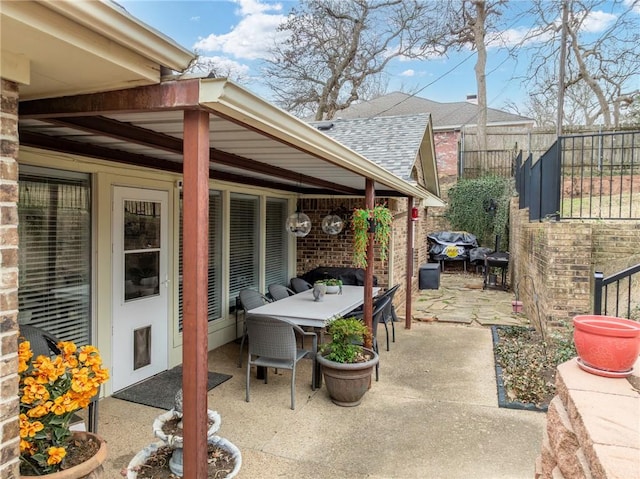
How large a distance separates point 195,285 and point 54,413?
910mm

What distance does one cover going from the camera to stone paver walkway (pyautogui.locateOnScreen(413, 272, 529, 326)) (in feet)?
25.5

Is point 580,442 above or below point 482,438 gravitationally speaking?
above

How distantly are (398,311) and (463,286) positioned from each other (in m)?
3.73

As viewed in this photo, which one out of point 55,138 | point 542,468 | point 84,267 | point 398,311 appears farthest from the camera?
point 398,311

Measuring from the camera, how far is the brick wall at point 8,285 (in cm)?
163

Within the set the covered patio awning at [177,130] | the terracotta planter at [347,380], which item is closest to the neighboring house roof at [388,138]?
the covered patio awning at [177,130]

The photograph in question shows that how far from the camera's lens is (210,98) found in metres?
1.76

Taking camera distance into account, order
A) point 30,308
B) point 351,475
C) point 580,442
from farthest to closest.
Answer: point 30,308 < point 351,475 < point 580,442

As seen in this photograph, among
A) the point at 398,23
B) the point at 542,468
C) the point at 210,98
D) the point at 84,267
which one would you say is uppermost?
the point at 398,23

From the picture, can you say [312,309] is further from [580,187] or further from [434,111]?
[434,111]

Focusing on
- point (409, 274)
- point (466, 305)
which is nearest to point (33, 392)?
point (409, 274)

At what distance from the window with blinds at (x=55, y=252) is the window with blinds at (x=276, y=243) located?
11.9 ft

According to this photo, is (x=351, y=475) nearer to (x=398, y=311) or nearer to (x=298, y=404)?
(x=298, y=404)

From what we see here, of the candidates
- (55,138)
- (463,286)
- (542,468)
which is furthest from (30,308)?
(463,286)
